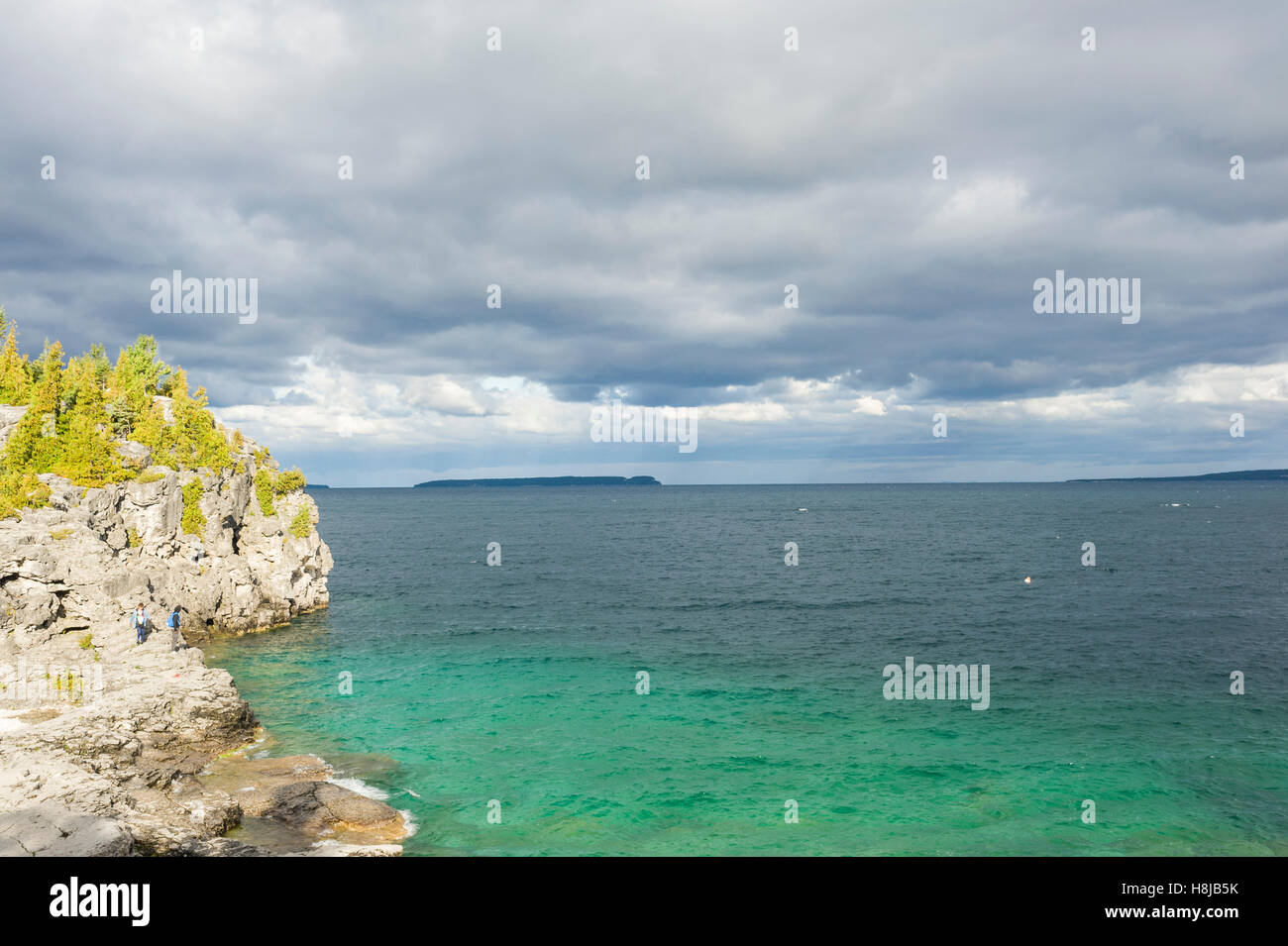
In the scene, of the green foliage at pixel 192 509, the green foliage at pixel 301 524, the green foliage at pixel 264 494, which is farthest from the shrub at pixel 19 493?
the green foliage at pixel 301 524

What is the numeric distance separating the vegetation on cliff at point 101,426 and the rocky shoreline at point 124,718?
1.66 m

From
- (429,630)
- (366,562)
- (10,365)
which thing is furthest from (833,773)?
(366,562)

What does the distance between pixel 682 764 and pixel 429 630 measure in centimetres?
3557

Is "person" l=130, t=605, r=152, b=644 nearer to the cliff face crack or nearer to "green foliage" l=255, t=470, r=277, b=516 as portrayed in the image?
the cliff face crack

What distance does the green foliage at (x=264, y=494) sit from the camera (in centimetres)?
6594

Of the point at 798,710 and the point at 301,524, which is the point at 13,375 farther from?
the point at 798,710

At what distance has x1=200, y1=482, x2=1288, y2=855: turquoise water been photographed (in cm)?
2920

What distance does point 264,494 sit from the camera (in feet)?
217

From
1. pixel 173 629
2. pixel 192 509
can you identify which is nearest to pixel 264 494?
pixel 192 509

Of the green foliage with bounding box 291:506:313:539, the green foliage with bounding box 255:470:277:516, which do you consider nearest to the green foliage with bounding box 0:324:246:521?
the green foliage with bounding box 255:470:277:516

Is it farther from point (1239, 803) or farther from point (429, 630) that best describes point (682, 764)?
point (429, 630)

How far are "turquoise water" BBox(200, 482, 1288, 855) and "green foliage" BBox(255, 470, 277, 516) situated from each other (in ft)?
37.7
